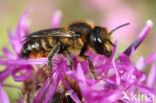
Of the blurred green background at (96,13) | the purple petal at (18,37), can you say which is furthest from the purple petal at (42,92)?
the blurred green background at (96,13)

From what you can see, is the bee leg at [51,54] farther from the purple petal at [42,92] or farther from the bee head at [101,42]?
the bee head at [101,42]

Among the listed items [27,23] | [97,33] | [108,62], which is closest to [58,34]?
[97,33]

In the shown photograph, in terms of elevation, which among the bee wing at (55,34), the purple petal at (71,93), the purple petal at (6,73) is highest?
the bee wing at (55,34)

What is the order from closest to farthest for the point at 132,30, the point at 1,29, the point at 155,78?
the point at 155,78, the point at 1,29, the point at 132,30

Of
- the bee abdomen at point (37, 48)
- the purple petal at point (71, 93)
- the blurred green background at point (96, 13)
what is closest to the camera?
the purple petal at point (71, 93)

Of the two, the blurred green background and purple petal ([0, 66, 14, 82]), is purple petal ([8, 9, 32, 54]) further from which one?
the blurred green background

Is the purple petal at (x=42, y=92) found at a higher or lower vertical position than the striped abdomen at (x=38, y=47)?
lower

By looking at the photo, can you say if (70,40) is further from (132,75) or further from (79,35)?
(132,75)

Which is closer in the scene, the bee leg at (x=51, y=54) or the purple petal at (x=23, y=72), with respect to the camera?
the bee leg at (x=51, y=54)

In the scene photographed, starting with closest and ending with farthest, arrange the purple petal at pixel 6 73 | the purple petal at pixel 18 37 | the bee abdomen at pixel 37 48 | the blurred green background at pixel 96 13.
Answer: the bee abdomen at pixel 37 48, the purple petal at pixel 6 73, the purple petal at pixel 18 37, the blurred green background at pixel 96 13
